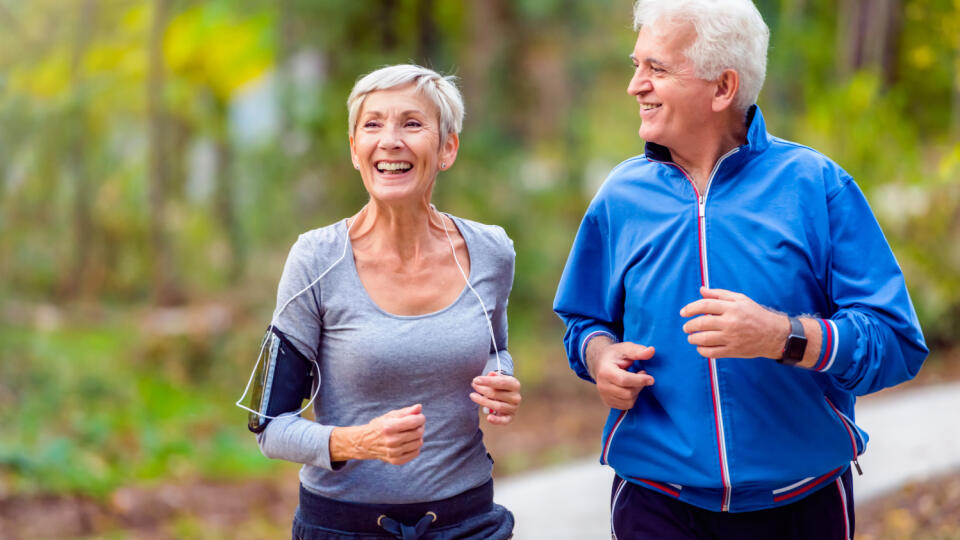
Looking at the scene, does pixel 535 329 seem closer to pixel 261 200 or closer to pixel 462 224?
pixel 261 200

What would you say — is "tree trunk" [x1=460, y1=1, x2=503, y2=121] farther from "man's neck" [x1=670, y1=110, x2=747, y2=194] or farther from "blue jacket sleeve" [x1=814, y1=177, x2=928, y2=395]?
"blue jacket sleeve" [x1=814, y1=177, x2=928, y2=395]

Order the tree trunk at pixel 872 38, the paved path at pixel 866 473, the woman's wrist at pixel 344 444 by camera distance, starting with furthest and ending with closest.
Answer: the tree trunk at pixel 872 38, the paved path at pixel 866 473, the woman's wrist at pixel 344 444

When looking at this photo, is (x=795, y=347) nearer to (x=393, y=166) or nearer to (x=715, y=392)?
(x=715, y=392)

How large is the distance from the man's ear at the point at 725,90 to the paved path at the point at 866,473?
345 centimetres

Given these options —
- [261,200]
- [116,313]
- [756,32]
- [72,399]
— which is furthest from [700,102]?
[116,313]

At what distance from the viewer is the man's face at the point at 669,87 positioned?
2.36 meters

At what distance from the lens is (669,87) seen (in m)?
2.38

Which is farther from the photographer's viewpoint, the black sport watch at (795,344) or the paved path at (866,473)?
the paved path at (866,473)

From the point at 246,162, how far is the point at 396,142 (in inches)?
326

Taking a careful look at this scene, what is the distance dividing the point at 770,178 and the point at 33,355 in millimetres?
7038

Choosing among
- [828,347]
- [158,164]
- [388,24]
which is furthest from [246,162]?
[828,347]

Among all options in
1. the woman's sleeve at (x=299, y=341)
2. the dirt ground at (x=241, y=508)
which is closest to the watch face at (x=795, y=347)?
the woman's sleeve at (x=299, y=341)

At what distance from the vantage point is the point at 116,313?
1073 centimetres

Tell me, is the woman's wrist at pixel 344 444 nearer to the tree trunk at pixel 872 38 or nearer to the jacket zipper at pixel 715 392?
the jacket zipper at pixel 715 392
